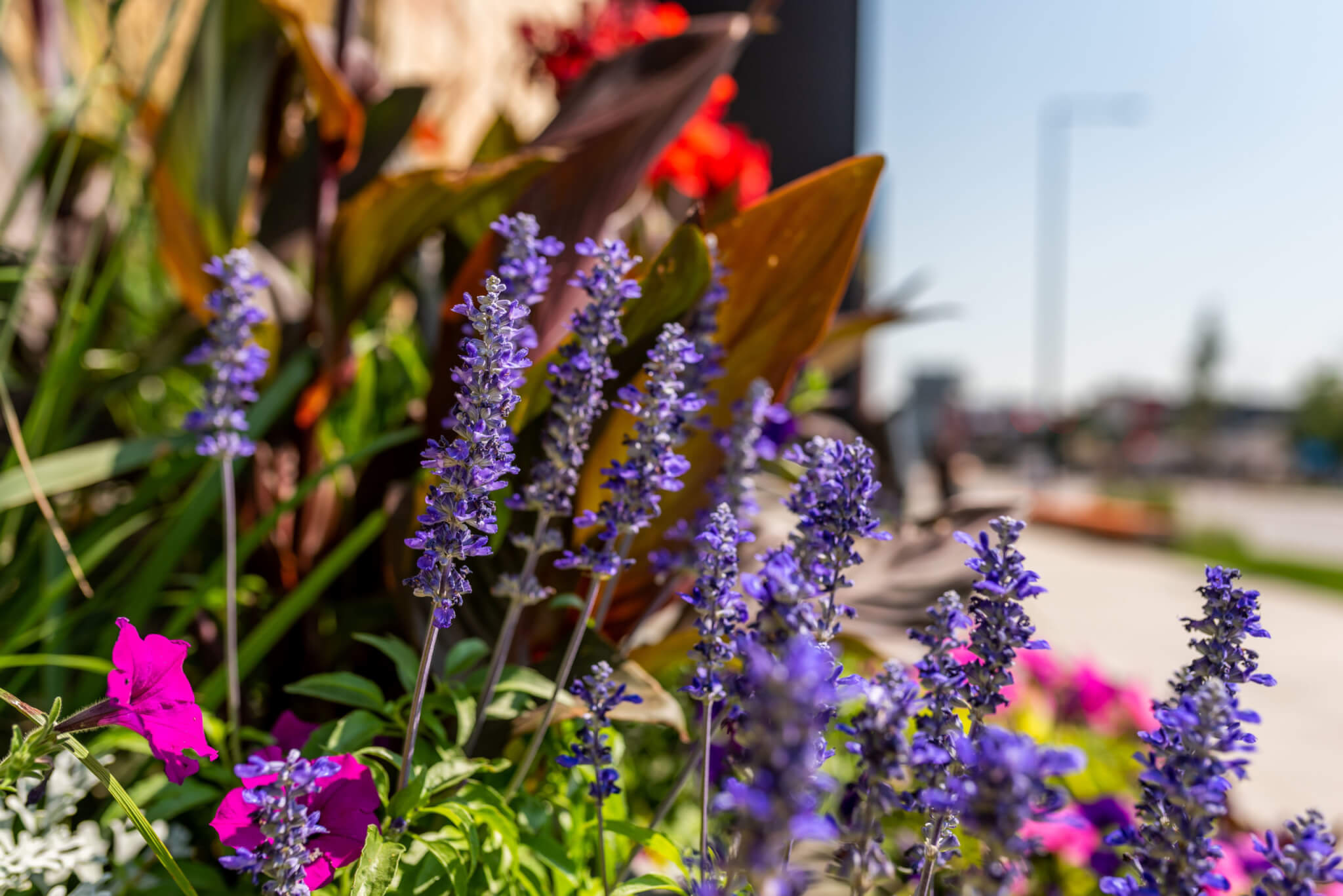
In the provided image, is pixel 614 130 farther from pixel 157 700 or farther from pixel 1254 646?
pixel 1254 646

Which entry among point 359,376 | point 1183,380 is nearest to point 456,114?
point 359,376

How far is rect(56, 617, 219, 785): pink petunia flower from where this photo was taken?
42cm

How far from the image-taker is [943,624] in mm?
410

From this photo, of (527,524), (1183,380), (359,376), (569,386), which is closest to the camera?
(569,386)

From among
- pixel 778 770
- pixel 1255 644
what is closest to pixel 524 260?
pixel 778 770

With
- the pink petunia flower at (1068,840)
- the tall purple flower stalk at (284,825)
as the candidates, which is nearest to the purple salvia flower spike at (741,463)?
the tall purple flower stalk at (284,825)

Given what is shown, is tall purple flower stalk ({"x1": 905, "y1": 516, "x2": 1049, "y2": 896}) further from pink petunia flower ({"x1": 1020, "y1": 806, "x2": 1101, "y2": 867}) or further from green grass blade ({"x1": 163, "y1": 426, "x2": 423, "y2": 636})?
pink petunia flower ({"x1": 1020, "y1": 806, "x2": 1101, "y2": 867})

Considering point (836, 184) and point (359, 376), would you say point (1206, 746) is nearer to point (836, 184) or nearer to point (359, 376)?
point (836, 184)

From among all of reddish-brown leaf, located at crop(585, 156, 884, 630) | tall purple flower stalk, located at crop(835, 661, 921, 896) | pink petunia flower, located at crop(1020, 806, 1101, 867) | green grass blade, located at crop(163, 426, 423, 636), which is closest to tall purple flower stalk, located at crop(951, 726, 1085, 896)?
tall purple flower stalk, located at crop(835, 661, 921, 896)

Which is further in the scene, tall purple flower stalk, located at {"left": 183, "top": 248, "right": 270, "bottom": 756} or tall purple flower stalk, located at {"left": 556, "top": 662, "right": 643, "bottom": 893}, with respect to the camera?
tall purple flower stalk, located at {"left": 183, "top": 248, "right": 270, "bottom": 756}

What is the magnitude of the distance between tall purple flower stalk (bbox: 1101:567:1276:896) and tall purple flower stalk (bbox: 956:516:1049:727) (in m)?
0.07

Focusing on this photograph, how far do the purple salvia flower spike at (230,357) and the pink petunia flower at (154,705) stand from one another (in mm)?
243

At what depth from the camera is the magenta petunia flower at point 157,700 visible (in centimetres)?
42

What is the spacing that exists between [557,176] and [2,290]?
0.84m
